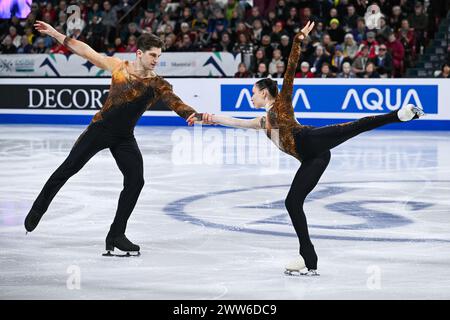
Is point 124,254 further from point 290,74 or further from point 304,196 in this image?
point 290,74

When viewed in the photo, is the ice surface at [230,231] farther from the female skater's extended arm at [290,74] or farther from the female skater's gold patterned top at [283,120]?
the female skater's extended arm at [290,74]

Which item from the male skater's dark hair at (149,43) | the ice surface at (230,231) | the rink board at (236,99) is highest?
the male skater's dark hair at (149,43)

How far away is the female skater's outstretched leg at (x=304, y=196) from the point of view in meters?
6.50

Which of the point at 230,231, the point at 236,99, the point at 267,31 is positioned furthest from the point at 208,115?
the point at 267,31

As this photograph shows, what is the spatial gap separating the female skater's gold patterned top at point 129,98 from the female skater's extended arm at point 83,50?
74mm

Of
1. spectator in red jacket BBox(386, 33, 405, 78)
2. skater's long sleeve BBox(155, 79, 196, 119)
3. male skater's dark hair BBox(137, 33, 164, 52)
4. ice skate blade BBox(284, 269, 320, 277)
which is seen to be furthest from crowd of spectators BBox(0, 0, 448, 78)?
ice skate blade BBox(284, 269, 320, 277)

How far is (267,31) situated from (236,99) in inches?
78.7

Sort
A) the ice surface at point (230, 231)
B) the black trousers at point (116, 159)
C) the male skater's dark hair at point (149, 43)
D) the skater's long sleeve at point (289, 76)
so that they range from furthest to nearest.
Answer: the black trousers at point (116, 159) → the male skater's dark hair at point (149, 43) → the skater's long sleeve at point (289, 76) → the ice surface at point (230, 231)

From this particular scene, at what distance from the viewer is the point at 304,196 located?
654cm

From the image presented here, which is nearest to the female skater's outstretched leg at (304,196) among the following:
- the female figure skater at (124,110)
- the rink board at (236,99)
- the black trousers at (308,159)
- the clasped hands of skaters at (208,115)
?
the black trousers at (308,159)

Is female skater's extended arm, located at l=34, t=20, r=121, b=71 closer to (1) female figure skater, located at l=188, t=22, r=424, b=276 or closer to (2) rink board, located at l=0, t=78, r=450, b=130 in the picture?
(1) female figure skater, located at l=188, t=22, r=424, b=276

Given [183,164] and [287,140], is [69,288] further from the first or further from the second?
[183,164]

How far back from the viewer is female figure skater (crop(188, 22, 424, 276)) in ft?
21.2

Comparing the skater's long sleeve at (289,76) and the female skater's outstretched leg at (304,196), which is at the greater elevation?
the skater's long sleeve at (289,76)
